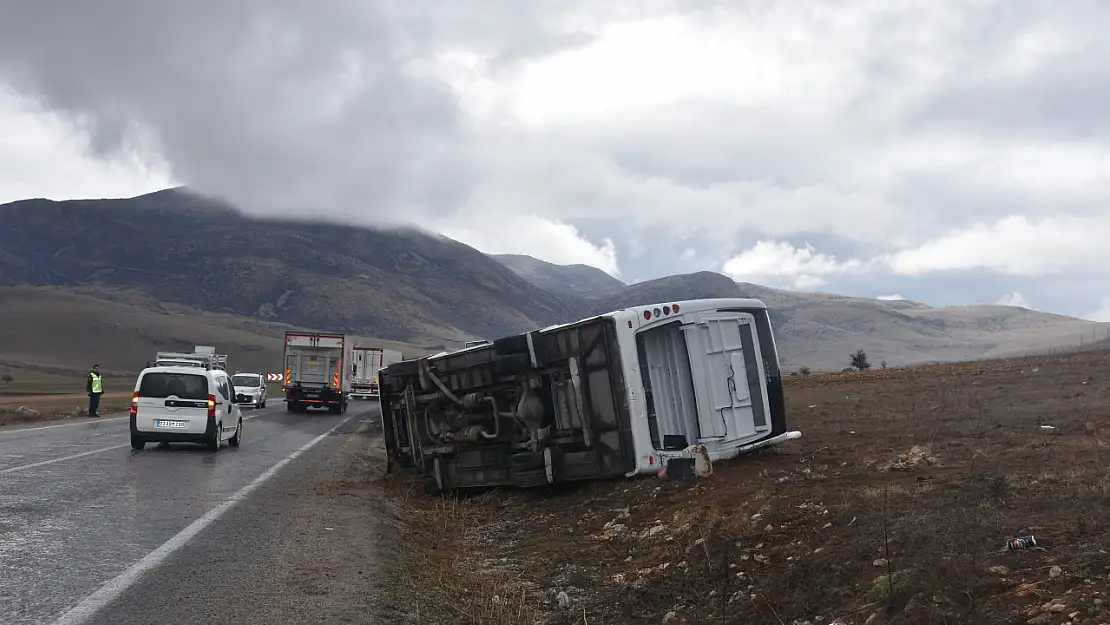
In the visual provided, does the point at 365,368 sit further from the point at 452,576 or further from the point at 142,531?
the point at 452,576

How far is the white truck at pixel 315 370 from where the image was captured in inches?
1534

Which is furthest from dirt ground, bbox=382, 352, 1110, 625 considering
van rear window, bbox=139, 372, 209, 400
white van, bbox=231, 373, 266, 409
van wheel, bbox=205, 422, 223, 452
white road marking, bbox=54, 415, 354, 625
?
white van, bbox=231, 373, 266, 409

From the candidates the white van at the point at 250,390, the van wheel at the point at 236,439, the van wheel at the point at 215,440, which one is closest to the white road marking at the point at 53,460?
the van wheel at the point at 215,440

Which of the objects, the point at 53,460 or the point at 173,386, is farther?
the point at 173,386

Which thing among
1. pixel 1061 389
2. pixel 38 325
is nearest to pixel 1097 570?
pixel 1061 389

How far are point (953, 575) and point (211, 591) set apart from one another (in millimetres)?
5160

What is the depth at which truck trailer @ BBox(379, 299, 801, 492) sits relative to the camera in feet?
34.9

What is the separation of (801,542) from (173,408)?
15.0 metres

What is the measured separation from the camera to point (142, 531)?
9.13 metres

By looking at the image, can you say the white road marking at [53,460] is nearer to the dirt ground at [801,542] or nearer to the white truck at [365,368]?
the dirt ground at [801,542]

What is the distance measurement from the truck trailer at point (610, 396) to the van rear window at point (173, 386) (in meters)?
7.71

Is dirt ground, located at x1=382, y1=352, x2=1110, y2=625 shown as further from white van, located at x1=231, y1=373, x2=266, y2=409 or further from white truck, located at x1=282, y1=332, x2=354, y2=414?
white van, located at x1=231, y1=373, x2=266, y2=409

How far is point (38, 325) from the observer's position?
476 feet

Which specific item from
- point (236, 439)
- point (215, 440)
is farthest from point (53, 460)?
point (236, 439)
